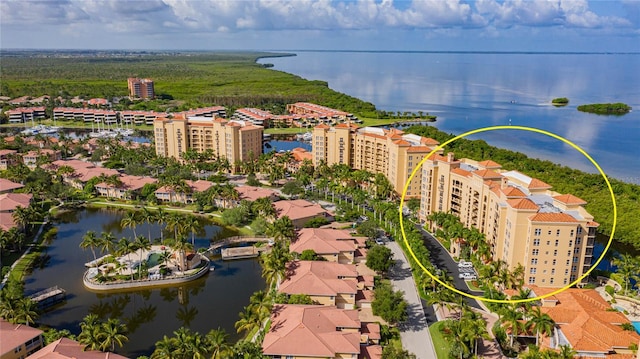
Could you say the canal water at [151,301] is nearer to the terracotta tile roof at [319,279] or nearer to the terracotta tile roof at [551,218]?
the terracotta tile roof at [319,279]

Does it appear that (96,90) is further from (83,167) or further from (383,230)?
(383,230)

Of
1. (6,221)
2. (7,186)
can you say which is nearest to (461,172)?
(6,221)

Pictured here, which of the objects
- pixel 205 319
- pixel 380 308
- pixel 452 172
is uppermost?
pixel 452 172

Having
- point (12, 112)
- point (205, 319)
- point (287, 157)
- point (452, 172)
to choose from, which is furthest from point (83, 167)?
point (12, 112)

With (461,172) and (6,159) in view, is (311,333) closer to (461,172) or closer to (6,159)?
(461,172)

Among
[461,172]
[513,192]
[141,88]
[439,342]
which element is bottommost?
[439,342]

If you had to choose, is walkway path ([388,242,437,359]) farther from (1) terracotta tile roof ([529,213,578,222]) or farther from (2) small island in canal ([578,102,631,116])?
(2) small island in canal ([578,102,631,116])
